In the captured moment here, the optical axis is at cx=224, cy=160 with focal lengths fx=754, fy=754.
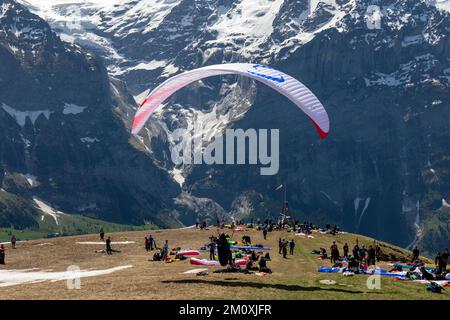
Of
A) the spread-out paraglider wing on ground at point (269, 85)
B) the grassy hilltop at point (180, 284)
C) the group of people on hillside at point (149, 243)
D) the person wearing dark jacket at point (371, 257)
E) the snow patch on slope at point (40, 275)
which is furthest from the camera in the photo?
the group of people on hillside at point (149, 243)

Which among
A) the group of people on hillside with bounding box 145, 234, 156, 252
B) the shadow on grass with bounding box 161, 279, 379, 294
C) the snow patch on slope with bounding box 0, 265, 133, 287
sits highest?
the group of people on hillside with bounding box 145, 234, 156, 252

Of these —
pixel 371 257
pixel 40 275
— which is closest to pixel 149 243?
pixel 371 257

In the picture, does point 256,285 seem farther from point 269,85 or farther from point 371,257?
point 371,257

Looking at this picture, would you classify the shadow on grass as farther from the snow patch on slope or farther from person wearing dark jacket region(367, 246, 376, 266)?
person wearing dark jacket region(367, 246, 376, 266)

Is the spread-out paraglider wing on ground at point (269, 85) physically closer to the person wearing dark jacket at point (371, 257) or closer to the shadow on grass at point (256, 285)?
the shadow on grass at point (256, 285)

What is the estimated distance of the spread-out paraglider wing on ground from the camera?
44.9m

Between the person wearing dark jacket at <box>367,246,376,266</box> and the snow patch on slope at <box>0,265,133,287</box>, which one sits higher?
the person wearing dark jacket at <box>367,246,376,266</box>

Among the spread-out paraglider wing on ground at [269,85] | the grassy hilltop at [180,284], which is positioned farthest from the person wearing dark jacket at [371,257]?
the spread-out paraglider wing on ground at [269,85]

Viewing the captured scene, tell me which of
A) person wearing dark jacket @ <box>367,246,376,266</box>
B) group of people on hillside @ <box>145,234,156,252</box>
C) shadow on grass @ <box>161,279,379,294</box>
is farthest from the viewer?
group of people on hillside @ <box>145,234,156,252</box>

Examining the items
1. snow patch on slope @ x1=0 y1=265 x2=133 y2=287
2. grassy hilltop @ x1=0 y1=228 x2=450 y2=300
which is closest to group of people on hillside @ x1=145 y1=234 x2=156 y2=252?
grassy hilltop @ x1=0 y1=228 x2=450 y2=300

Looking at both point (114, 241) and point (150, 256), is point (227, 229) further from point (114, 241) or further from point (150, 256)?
point (150, 256)

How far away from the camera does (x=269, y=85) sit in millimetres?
44938

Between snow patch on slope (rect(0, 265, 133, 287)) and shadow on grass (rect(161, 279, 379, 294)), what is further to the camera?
snow patch on slope (rect(0, 265, 133, 287))

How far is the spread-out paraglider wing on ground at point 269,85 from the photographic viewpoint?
4491 cm
